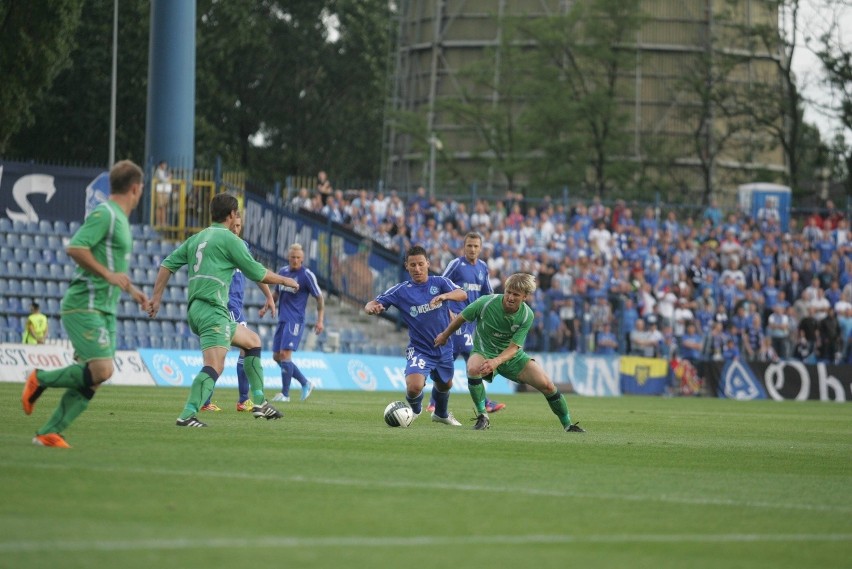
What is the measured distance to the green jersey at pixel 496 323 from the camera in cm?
1523

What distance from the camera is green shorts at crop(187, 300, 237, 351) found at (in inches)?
545

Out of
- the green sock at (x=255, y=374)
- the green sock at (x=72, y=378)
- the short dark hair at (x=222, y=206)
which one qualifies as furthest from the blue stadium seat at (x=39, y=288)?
the green sock at (x=72, y=378)

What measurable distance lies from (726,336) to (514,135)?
1076 inches

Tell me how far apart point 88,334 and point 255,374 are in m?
5.00

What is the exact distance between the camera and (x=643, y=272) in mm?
37219

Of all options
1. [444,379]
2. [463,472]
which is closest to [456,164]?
[444,379]

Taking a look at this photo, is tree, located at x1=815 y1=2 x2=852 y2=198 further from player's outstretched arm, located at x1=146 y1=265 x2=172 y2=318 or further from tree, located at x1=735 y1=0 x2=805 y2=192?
player's outstretched arm, located at x1=146 y1=265 x2=172 y2=318

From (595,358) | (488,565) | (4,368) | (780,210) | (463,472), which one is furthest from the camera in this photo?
(780,210)

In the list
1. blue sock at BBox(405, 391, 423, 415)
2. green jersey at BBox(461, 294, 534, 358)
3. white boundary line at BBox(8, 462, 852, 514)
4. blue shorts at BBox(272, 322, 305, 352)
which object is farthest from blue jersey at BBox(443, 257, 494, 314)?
white boundary line at BBox(8, 462, 852, 514)

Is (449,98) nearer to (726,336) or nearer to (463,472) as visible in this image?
(726,336)

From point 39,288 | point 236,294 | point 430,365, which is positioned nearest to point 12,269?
point 39,288

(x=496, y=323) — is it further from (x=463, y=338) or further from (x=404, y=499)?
(x=463, y=338)

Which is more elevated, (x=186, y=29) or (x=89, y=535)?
(x=186, y=29)

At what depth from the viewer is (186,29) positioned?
128 ft
